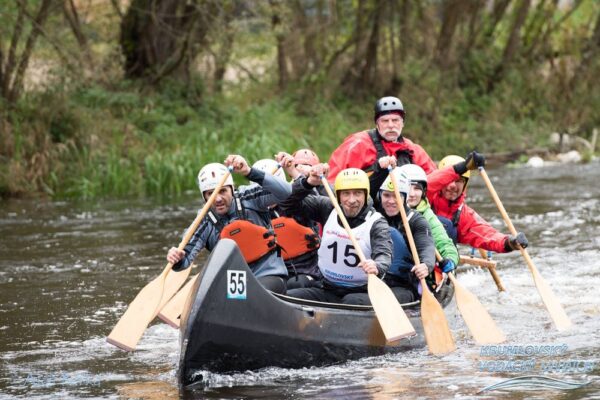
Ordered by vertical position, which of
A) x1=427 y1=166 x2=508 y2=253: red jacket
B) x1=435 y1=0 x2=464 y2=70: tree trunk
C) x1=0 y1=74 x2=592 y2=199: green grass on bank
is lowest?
x1=427 y1=166 x2=508 y2=253: red jacket

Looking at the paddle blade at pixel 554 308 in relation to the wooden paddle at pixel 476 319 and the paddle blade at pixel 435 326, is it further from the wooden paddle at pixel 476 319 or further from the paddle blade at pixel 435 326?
the paddle blade at pixel 435 326

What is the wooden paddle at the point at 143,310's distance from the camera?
677 cm

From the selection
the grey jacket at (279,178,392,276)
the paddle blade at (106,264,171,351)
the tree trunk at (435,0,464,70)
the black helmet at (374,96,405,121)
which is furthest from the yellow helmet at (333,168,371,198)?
the tree trunk at (435,0,464,70)

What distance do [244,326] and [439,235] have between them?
2224 millimetres

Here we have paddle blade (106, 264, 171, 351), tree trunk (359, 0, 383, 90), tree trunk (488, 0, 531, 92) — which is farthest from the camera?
tree trunk (488, 0, 531, 92)

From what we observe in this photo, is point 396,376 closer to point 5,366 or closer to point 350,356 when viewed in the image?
point 350,356

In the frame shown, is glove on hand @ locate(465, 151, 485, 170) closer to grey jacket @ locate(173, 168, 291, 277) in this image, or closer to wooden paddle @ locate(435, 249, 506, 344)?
wooden paddle @ locate(435, 249, 506, 344)

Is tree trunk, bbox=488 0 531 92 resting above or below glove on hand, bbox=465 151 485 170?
above

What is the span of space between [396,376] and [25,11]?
11.1 meters

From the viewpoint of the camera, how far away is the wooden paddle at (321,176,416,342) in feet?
21.7

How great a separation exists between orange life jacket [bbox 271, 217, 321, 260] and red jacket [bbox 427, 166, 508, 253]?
1245 mm

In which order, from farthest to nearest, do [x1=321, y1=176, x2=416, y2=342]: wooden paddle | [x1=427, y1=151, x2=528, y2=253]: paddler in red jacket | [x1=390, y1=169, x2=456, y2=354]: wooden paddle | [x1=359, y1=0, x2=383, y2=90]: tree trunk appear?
[x1=359, y1=0, x2=383, y2=90]: tree trunk
[x1=427, y1=151, x2=528, y2=253]: paddler in red jacket
[x1=390, y1=169, x2=456, y2=354]: wooden paddle
[x1=321, y1=176, x2=416, y2=342]: wooden paddle

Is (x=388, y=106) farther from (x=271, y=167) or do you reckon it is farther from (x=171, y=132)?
(x=171, y=132)

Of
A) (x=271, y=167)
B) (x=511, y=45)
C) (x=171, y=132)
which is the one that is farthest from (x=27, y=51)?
(x=511, y=45)
